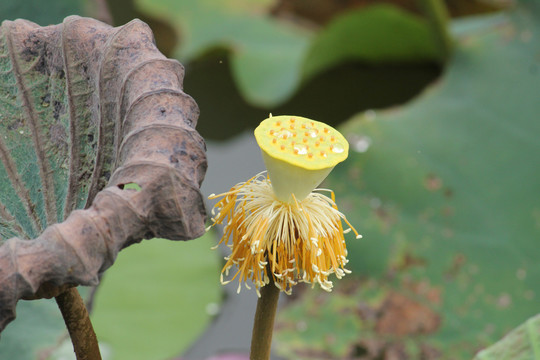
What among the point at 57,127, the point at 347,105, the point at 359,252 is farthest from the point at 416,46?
the point at 57,127

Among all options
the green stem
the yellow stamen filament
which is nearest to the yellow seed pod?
the yellow stamen filament

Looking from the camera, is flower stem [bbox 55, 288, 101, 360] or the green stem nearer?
flower stem [bbox 55, 288, 101, 360]

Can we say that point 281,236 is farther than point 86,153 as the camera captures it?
No

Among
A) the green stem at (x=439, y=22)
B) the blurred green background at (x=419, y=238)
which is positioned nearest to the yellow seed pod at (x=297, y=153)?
the blurred green background at (x=419, y=238)

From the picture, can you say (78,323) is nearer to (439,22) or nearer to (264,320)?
(264,320)

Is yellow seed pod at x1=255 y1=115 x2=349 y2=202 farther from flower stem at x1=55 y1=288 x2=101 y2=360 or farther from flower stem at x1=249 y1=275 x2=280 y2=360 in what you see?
flower stem at x1=55 y1=288 x2=101 y2=360

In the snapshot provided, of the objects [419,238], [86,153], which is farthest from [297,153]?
[419,238]
